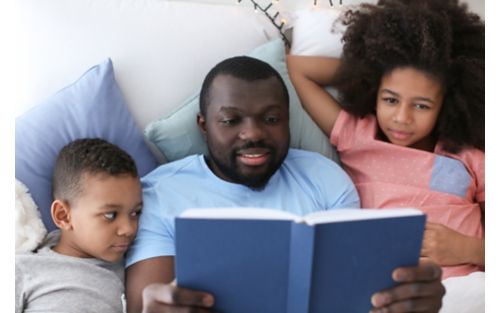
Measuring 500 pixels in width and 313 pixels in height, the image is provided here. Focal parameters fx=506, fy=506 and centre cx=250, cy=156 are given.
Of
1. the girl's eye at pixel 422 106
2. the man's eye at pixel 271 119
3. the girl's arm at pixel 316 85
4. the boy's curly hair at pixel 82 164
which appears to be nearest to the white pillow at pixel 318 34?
the girl's arm at pixel 316 85

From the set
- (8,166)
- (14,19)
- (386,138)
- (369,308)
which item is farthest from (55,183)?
(386,138)

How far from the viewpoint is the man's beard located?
3.90 ft

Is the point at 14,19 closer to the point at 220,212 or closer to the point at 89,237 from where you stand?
the point at 89,237

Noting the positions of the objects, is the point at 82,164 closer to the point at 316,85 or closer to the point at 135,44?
the point at 135,44

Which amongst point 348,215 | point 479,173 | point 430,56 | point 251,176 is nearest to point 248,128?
point 251,176

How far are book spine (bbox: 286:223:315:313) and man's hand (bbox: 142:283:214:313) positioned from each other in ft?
0.44

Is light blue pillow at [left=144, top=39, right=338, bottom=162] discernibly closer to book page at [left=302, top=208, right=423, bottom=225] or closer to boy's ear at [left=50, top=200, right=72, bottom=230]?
boy's ear at [left=50, top=200, right=72, bottom=230]

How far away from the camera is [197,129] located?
1.36 m

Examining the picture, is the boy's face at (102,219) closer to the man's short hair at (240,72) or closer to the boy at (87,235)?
the boy at (87,235)

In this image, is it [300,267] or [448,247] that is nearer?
[300,267]

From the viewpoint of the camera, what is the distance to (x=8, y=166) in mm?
839

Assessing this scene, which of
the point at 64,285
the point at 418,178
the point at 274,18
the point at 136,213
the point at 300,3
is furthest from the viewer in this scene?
the point at 300,3

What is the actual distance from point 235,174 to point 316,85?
1.48 ft

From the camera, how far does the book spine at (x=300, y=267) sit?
0.76 meters
